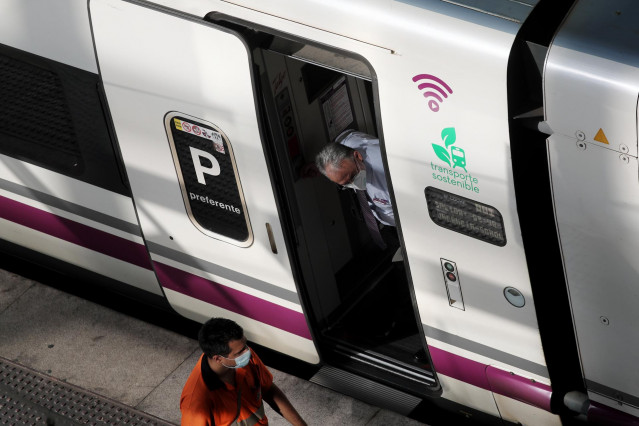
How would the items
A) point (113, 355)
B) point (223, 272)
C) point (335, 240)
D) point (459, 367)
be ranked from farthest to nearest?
1. point (113, 355)
2. point (335, 240)
3. point (223, 272)
4. point (459, 367)

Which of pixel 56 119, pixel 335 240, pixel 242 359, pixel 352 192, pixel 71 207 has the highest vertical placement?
pixel 56 119

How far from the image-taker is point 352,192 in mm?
7312

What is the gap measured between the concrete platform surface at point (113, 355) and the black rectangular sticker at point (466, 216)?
1.74 meters

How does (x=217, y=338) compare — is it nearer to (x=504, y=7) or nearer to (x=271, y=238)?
(x=271, y=238)

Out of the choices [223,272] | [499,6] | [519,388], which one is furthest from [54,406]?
[499,6]

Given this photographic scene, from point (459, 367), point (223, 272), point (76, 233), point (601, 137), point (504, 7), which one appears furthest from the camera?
point (76, 233)

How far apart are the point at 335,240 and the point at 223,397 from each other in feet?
6.24

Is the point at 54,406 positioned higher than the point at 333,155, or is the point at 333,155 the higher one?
the point at 333,155

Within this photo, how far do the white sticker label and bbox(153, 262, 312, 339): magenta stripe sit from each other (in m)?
1.01

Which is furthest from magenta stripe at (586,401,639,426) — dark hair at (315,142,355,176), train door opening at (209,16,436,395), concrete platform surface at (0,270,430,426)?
dark hair at (315,142,355,176)

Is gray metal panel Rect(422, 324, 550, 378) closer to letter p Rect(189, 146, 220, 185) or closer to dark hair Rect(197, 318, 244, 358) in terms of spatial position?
dark hair Rect(197, 318, 244, 358)

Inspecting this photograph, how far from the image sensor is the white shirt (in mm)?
6707

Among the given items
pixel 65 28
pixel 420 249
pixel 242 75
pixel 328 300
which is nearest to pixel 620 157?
pixel 420 249

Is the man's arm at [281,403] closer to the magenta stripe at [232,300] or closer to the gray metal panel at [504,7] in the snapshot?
the magenta stripe at [232,300]
